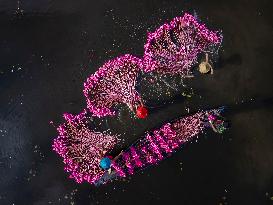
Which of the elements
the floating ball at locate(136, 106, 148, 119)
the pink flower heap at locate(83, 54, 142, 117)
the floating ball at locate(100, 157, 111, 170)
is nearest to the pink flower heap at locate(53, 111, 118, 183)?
the floating ball at locate(100, 157, 111, 170)

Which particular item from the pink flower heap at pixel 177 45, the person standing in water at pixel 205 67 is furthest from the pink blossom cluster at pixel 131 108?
the person standing in water at pixel 205 67

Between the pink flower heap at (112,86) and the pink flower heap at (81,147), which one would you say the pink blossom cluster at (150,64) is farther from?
the pink flower heap at (81,147)

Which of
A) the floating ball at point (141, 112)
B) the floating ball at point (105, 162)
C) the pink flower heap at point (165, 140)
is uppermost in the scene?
the floating ball at point (141, 112)

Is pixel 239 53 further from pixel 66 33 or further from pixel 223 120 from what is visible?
pixel 66 33

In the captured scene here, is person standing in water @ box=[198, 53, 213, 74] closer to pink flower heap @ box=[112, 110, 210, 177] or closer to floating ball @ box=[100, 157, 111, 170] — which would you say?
pink flower heap @ box=[112, 110, 210, 177]

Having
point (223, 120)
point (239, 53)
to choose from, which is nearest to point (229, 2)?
point (239, 53)

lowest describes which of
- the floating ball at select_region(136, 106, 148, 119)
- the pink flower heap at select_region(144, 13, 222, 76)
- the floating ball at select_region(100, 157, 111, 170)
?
the floating ball at select_region(100, 157, 111, 170)
